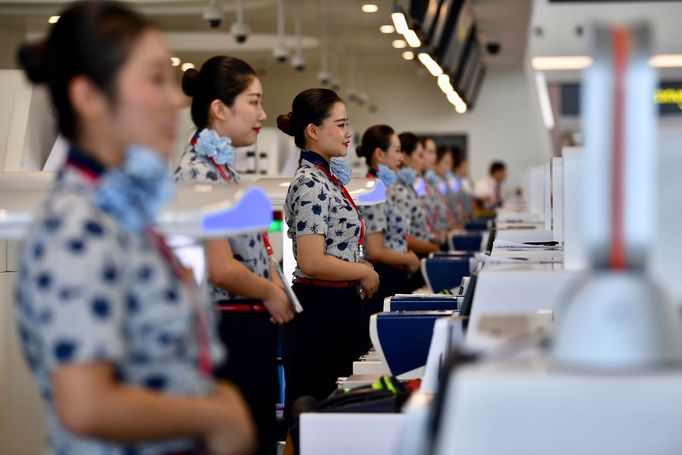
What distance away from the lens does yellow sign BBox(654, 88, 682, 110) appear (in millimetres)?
26922

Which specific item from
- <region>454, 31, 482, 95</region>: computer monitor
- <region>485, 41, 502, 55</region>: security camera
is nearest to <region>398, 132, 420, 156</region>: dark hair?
<region>454, 31, 482, 95</region>: computer monitor

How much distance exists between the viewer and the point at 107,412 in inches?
61.3

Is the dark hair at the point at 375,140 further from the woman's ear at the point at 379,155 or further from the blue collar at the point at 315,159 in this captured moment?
the blue collar at the point at 315,159

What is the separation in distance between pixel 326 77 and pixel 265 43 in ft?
4.02

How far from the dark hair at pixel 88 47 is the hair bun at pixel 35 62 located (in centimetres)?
2

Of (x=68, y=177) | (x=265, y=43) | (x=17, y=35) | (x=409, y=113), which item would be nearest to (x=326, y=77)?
(x=265, y=43)

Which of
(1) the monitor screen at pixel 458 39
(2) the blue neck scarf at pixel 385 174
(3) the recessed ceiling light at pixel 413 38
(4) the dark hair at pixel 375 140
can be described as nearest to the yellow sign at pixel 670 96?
(1) the monitor screen at pixel 458 39

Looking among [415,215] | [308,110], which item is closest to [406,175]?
[415,215]

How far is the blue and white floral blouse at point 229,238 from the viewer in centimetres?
342

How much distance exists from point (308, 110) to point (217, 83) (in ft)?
3.78

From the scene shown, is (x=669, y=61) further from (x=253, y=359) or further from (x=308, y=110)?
(x=253, y=359)

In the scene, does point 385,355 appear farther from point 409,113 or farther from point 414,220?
point 409,113

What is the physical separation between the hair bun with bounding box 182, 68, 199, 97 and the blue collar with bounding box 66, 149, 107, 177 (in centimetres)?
197

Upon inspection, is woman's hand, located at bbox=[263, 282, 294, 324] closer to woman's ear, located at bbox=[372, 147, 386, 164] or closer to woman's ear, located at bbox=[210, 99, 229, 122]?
woman's ear, located at bbox=[210, 99, 229, 122]
